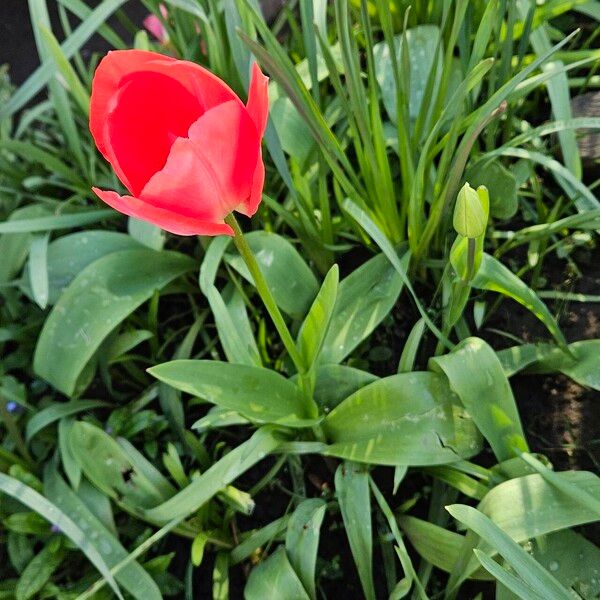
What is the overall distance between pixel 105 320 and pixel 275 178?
1.25ft

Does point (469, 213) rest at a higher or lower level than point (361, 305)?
higher

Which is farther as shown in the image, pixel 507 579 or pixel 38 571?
pixel 38 571

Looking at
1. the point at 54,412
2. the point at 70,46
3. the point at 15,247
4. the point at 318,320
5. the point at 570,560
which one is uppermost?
the point at 70,46

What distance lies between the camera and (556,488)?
0.77m

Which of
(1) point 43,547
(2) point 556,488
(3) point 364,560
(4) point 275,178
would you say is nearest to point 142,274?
(4) point 275,178

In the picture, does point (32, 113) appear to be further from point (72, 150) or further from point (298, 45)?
point (298, 45)

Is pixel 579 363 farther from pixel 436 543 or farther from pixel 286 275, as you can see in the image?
pixel 286 275

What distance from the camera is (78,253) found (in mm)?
1185

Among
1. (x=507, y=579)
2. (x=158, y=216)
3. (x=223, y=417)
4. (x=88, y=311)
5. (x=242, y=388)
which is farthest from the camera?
(x=88, y=311)

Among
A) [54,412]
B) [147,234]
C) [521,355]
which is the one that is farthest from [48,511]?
[521,355]

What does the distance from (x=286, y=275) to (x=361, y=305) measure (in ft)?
0.40

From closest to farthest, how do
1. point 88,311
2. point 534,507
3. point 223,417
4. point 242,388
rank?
point 534,507 → point 242,388 → point 223,417 → point 88,311

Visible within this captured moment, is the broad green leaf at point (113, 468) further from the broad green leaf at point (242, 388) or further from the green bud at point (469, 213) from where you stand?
the green bud at point (469, 213)

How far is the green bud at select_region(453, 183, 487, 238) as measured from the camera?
27.0 inches
